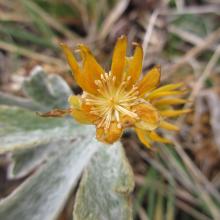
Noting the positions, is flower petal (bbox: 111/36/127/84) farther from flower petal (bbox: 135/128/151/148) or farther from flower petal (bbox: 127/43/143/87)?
flower petal (bbox: 135/128/151/148)

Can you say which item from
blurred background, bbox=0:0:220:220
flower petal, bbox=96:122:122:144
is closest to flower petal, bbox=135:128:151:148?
flower petal, bbox=96:122:122:144

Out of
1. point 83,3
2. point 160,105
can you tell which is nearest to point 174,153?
point 160,105

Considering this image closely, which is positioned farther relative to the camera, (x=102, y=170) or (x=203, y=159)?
(x=203, y=159)

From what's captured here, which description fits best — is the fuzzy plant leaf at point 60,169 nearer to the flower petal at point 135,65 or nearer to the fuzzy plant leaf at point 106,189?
the fuzzy plant leaf at point 106,189

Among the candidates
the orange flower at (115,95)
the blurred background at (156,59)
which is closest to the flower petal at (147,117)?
the orange flower at (115,95)

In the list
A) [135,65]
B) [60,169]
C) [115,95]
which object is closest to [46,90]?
[60,169]

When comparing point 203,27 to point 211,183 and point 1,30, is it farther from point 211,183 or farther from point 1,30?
point 1,30

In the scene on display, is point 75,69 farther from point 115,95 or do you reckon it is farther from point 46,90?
point 46,90
